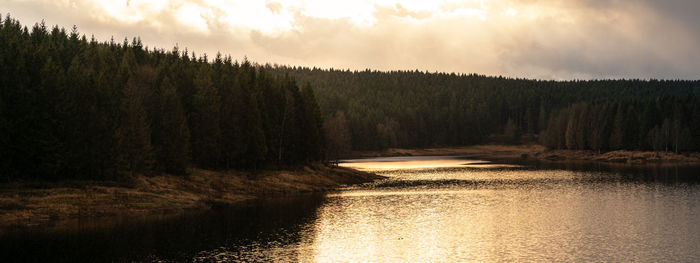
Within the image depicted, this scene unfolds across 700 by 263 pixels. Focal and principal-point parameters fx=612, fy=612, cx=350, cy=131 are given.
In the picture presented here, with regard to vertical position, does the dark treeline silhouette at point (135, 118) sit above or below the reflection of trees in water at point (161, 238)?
above

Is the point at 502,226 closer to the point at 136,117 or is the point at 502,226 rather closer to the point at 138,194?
the point at 138,194

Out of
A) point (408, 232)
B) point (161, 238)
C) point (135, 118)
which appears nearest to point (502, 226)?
point (408, 232)

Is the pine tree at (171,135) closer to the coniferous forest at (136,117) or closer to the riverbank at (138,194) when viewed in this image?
the coniferous forest at (136,117)

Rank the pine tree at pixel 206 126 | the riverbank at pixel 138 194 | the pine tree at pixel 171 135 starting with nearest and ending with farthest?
the riverbank at pixel 138 194, the pine tree at pixel 171 135, the pine tree at pixel 206 126

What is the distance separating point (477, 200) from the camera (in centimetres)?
8225

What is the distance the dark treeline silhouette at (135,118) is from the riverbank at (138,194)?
2.66 metres

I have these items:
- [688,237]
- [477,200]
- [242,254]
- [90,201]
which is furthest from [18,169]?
[688,237]

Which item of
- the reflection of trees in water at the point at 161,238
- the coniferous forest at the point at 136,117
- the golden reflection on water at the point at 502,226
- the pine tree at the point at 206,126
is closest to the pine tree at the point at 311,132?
the coniferous forest at the point at 136,117

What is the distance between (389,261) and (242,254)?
11.3 metres

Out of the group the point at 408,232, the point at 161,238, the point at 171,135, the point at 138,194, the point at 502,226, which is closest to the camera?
the point at 161,238

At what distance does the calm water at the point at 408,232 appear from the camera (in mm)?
46156

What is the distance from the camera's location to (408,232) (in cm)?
5684

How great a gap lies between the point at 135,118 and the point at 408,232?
132 ft

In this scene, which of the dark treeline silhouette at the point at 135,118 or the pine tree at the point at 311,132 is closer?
the dark treeline silhouette at the point at 135,118
